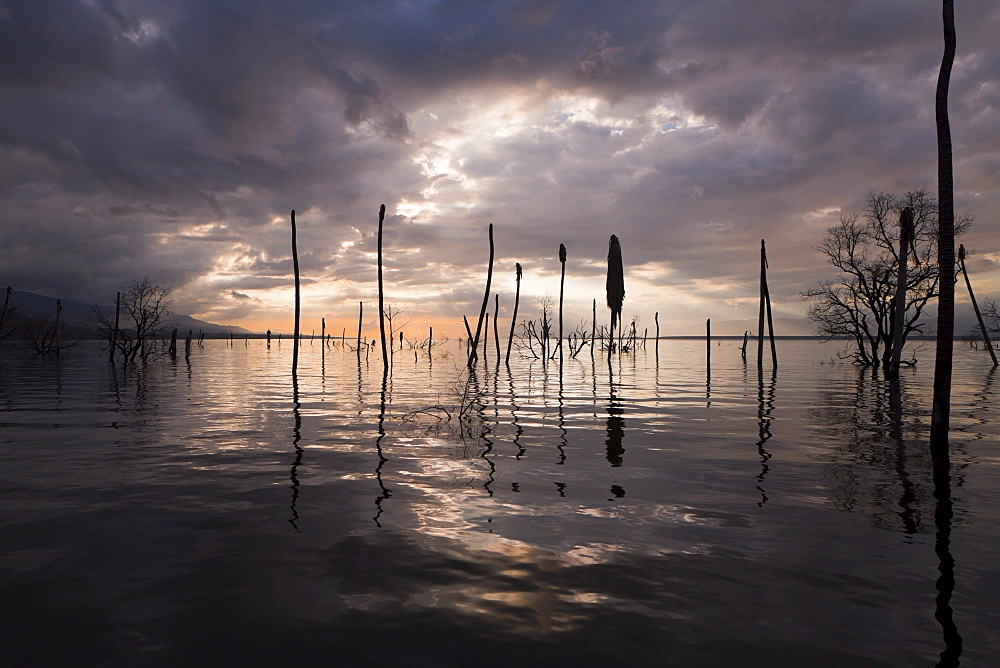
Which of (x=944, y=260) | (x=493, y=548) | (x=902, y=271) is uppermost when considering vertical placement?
(x=902, y=271)

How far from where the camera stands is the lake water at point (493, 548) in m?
3.38

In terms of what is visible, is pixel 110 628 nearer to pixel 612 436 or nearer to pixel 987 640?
pixel 987 640

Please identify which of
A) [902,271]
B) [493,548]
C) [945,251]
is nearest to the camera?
[493,548]

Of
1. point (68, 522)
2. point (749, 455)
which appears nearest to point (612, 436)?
point (749, 455)

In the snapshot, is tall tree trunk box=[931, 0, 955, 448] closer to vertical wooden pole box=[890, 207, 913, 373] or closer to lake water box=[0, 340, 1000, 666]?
lake water box=[0, 340, 1000, 666]

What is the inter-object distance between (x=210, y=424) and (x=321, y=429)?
2.57m

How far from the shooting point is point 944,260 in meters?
8.55

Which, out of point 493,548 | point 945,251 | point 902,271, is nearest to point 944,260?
point 945,251

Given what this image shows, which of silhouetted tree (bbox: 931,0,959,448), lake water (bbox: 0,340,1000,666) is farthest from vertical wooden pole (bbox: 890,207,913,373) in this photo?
silhouetted tree (bbox: 931,0,959,448)

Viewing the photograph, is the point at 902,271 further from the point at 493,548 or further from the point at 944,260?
the point at 493,548

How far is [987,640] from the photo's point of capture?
11.2ft

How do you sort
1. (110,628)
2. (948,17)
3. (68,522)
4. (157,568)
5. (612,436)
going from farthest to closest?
(612,436)
(948,17)
(68,522)
(157,568)
(110,628)

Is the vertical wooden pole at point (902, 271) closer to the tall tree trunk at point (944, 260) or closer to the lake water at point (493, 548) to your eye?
the lake water at point (493, 548)

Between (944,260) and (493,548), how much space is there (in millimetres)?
8385
